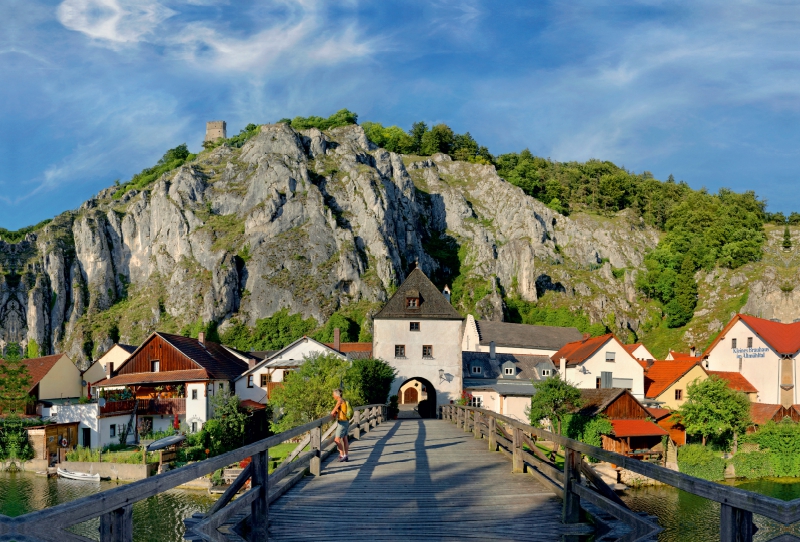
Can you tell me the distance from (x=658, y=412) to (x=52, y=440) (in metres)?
40.3

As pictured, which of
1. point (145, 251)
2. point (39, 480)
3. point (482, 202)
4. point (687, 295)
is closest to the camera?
point (39, 480)

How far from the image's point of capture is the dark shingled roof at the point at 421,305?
42.6m

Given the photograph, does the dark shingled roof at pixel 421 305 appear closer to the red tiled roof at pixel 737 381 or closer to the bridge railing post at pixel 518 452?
the red tiled roof at pixel 737 381

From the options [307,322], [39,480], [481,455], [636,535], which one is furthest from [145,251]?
[636,535]

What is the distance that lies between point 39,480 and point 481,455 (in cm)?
3026

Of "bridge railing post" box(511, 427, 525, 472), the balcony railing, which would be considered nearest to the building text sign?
the balcony railing

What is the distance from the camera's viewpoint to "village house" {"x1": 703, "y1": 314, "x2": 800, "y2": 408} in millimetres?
46188

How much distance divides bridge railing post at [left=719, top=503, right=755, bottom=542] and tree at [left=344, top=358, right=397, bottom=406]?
26.8 metres

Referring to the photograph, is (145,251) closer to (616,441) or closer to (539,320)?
(539,320)

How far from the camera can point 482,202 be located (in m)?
116

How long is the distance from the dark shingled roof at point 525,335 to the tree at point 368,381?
2865 centimetres

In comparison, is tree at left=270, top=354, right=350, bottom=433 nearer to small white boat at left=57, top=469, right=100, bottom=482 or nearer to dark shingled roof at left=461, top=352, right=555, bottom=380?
small white boat at left=57, top=469, right=100, bottom=482

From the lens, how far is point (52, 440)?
3775 centimetres

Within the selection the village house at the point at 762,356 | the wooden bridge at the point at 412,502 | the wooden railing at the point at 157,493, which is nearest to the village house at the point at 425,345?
the village house at the point at 762,356
